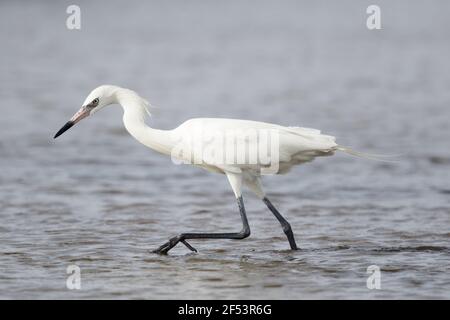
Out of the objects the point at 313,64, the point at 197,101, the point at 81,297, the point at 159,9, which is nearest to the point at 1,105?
the point at 197,101

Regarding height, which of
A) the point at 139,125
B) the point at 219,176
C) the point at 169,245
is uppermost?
the point at 139,125

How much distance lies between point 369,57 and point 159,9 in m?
15.8

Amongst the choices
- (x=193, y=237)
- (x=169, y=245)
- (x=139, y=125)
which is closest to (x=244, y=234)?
(x=193, y=237)

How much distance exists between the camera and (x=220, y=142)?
30.3 feet

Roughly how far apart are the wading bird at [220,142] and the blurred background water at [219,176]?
0.78 m

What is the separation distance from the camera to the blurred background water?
8711 mm

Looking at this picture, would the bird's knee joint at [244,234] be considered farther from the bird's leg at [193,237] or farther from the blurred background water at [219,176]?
the blurred background water at [219,176]

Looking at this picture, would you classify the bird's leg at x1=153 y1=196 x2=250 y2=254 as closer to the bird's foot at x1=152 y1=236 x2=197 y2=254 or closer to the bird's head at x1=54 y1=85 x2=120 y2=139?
the bird's foot at x1=152 y1=236 x2=197 y2=254

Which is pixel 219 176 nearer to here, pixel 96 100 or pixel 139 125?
pixel 139 125

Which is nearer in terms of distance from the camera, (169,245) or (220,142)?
(220,142)

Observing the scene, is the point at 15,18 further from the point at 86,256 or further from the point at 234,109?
the point at 86,256

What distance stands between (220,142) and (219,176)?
194 inches

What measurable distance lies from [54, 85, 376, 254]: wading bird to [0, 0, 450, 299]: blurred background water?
781mm
